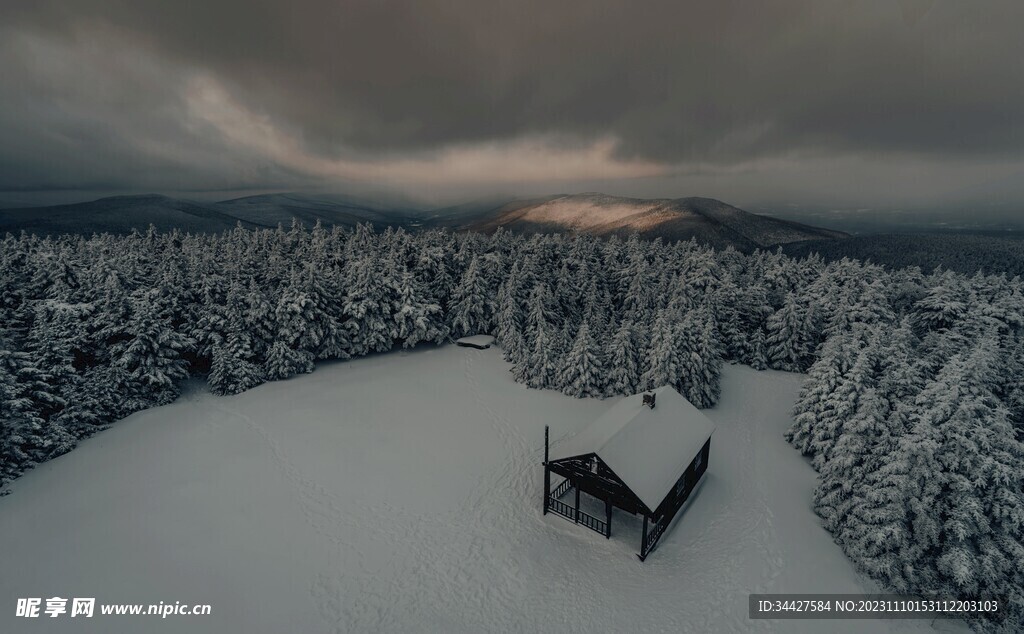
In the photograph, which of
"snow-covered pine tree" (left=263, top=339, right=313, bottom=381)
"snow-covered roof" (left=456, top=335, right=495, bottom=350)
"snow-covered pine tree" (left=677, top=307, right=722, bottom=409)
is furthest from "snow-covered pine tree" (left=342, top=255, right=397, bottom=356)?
"snow-covered pine tree" (left=677, top=307, right=722, bottom=409)

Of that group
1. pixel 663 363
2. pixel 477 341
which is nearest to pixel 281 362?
pixel 477 341

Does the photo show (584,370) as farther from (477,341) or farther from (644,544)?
(644,544)

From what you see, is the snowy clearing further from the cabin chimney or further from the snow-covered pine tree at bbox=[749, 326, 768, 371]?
the snow-covered pine tree at bbox=[749, 326, 768, 371]

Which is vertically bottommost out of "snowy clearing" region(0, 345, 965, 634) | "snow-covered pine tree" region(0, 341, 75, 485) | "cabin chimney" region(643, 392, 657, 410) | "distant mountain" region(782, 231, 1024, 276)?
"snowy clearing" region(0, 345, 965, 634)

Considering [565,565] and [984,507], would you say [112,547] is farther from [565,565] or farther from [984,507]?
[984,507]

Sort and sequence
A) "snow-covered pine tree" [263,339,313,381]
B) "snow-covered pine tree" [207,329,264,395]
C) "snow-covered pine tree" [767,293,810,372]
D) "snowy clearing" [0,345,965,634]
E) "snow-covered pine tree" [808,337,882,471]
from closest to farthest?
"snowy clearing" [0,345,965,634], "snow-covered pine tree" [808,337,882,471], "snow-covered pine tree" [207,329,264,395], "snow-covered pine tree" [263,339,313,381], "snow-covered pine tree" [767,293,810,372]

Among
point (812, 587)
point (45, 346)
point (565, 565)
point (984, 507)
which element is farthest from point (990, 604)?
point (45, 346)
